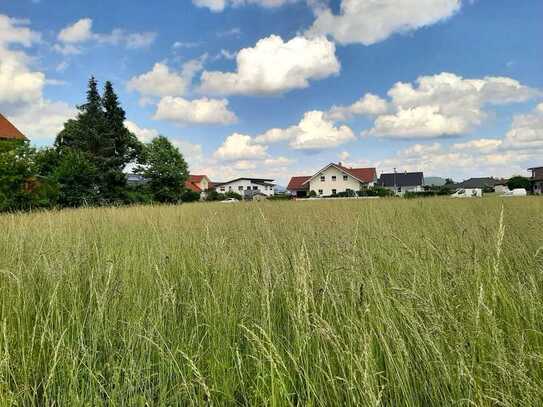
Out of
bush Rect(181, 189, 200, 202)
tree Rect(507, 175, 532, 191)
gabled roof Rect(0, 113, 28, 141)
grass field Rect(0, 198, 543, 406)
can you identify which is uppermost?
gabled roof Rect(0, 113, 28, 141)

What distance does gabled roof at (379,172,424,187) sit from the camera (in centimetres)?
7288

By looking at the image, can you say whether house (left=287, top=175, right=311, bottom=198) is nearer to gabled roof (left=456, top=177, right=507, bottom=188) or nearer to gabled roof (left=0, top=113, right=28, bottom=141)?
gabled roof (left=456, top=177, right=507, bottom=188)

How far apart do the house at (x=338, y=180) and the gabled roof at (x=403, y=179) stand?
28.8ft

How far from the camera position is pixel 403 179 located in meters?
73.8

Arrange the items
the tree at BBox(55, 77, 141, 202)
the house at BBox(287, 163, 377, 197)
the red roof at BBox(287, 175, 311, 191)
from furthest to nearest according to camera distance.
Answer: the red roof at BBox(287, 175, 311, 191), the house at BBox(287, 163, 377, 197), the tree at BBox(55, 77, 141, 202)

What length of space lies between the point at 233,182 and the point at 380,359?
280ft

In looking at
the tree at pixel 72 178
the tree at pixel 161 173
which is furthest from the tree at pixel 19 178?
the tree at pixel 161 173

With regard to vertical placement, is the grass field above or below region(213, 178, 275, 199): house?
below

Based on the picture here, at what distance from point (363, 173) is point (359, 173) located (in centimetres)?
77

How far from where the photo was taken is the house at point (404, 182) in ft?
238

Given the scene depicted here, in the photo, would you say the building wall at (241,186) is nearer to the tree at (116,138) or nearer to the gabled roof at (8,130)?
the gabled roof at (8,130)

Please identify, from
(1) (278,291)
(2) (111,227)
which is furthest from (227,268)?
(2) (111,227)

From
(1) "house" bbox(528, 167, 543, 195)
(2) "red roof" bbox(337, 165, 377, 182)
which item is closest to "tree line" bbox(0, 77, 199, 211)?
(2) "red roof" bbox(337, 165, 377, 182)

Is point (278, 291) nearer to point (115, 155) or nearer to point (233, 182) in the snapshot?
point (115, 155)
